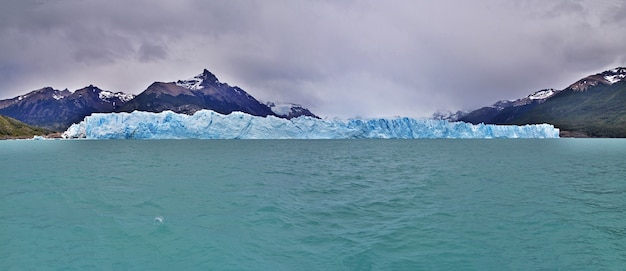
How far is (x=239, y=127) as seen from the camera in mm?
139625

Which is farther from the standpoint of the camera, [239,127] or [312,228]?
[239,127]

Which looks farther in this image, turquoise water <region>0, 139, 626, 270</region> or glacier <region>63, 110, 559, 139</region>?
glacier <region>63, 110, 559, 139</region>

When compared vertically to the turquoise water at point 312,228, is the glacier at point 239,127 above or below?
above

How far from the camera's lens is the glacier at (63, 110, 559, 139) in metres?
135

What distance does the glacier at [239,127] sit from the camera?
135m

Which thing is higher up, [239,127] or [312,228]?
[239,127]

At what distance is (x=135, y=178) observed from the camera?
85.1 feet

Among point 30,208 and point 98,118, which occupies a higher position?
point 98,118

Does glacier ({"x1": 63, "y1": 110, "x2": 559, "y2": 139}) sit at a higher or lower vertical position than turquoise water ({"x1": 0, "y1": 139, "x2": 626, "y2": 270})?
higher

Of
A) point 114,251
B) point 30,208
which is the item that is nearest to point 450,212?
point 114,251

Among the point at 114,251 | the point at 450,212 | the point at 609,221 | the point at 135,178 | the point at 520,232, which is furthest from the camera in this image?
the point at 135,178

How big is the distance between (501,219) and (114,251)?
13105 millimetres

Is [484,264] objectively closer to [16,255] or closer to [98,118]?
[16,255]

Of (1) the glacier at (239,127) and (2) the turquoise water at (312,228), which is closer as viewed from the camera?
(2) the turquoise water at (312,228)
